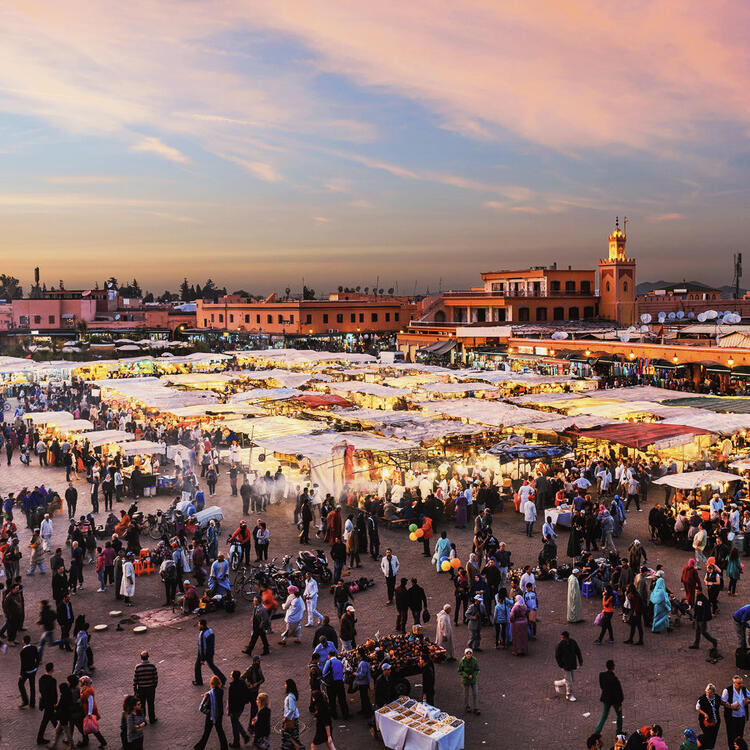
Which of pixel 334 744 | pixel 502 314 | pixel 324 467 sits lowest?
pixel 334 744

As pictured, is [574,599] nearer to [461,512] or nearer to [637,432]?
[461,512]

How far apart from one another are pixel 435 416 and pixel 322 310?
178 feet

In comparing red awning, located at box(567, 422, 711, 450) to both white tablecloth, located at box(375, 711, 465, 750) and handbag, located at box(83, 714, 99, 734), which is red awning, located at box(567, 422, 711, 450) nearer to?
white tablecloth, located at box(375, 711, 465, 750)

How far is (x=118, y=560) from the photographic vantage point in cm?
1289

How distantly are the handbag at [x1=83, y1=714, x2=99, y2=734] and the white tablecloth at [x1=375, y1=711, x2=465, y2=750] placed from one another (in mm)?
3285

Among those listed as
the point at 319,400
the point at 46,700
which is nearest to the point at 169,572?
the point at 46,700

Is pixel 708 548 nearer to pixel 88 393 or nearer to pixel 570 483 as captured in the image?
pixel 570 483

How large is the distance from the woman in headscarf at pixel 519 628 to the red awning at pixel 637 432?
898cm

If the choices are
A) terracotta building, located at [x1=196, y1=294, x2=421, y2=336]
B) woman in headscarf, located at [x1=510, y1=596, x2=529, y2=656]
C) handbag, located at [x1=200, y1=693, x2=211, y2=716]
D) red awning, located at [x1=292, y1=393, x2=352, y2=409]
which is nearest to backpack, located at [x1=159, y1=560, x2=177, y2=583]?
handbag, located at [x1=200, y1=693, x2=211, y2=716]

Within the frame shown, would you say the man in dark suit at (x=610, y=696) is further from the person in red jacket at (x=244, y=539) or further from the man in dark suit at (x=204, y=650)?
the person in red jacket at (x=244, y=539)

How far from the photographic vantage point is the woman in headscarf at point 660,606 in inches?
440

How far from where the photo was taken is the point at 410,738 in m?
7.99

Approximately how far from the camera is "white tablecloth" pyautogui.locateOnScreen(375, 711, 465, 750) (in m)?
7.76

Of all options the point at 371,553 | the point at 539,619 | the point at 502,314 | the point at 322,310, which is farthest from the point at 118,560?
the point at 322,310
